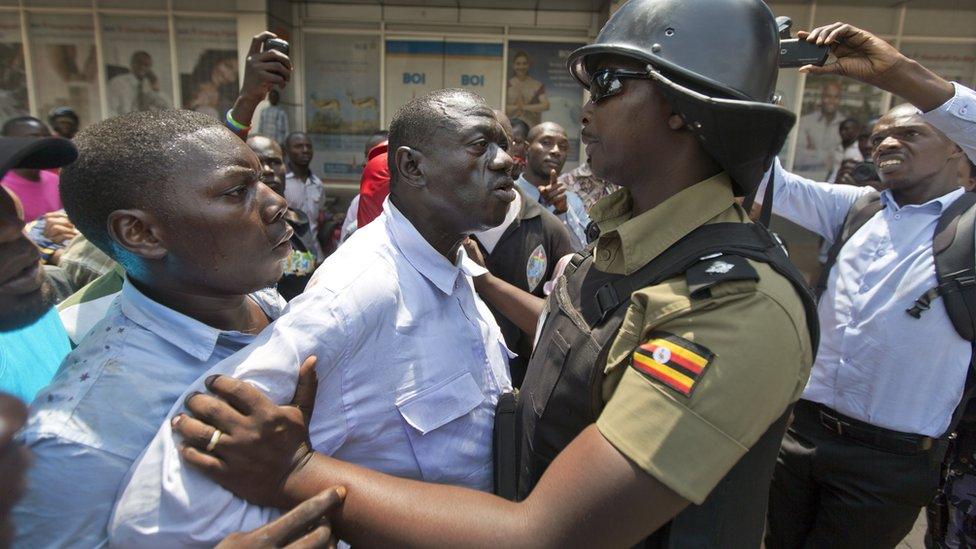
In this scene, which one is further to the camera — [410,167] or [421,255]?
[410,167]

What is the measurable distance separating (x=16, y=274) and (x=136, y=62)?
33.2 ft

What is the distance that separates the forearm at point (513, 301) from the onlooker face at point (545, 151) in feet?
7.71

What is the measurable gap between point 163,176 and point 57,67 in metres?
10.7

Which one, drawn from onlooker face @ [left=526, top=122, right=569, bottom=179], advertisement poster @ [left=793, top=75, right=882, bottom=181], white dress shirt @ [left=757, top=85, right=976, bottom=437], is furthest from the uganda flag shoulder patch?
advertisement poster @ [left=793, top=75, right=882, bottom=181]

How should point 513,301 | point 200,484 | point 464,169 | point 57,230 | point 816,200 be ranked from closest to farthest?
point 200,484 < point 464,169 < point 513,301 < point 57,230 < point 816,200

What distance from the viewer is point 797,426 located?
2783 millimetres

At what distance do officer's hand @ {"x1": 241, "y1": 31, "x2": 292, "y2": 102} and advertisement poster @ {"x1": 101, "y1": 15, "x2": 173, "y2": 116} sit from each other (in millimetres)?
8263

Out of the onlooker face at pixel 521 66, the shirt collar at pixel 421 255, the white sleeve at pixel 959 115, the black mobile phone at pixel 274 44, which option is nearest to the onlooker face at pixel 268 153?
the black mobile phone at pixel 274 44

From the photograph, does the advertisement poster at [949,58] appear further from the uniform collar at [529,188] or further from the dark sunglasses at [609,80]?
the dark sunglasses at [609,80]

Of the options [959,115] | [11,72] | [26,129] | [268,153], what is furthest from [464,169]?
[11,72]

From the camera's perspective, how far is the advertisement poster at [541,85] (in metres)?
9.51

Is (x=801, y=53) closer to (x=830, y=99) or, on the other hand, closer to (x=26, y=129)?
(x=26, y=129)

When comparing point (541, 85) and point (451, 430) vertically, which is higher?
point (541, 85)

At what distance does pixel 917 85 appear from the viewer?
2008mm
